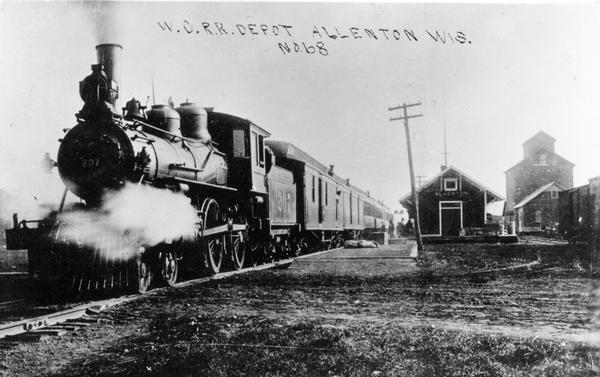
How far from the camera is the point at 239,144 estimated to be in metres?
11.8

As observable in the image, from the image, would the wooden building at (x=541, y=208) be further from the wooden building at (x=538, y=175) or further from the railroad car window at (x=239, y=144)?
the railroad car window at (x=239, y=144)

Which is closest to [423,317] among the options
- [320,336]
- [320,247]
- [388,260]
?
[320,336]

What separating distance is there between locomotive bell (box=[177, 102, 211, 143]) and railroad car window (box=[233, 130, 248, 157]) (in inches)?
35.2

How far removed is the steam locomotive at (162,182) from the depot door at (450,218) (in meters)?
16.5

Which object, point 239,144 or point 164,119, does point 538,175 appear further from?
point 164,119

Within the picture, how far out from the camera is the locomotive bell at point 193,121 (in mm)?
10648

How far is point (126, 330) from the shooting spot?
212 inches

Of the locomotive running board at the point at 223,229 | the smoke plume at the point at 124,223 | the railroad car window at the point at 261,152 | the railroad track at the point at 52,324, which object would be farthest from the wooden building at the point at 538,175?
the railroad track at the point at 52,324

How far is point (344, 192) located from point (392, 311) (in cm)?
1878

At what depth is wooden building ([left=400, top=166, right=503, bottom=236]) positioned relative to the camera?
1151 inches

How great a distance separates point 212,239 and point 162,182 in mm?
2312

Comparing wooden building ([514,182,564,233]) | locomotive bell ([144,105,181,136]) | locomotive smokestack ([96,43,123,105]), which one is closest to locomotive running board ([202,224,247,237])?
locomotive bell ([144,105,181,136])

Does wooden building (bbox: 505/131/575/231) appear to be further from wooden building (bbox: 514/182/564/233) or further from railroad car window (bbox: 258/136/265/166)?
railroad car window (bbox: 258/136/265/166)

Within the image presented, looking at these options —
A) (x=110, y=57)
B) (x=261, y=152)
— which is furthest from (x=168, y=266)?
(x=261, y=152)
